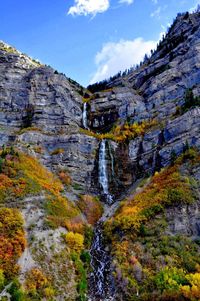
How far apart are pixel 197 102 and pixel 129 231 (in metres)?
37.1

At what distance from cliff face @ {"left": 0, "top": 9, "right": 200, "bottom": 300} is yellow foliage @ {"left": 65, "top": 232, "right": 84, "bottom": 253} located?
102cm

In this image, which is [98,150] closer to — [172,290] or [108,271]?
[108,271]

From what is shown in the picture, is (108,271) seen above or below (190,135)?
below

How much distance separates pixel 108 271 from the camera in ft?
149

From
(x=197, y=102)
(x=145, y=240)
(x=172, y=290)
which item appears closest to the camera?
(x=172, y=290)

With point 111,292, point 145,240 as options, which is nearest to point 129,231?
point 145,240

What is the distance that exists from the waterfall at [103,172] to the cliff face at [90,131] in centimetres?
59

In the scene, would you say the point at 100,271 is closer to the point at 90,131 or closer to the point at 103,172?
the point at 103,172

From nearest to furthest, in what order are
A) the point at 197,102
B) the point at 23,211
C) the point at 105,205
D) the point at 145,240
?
the point at 145,240
the point at 23,211
the point at 105,205
the point at 197,102

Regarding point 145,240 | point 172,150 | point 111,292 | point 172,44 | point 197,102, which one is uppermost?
point 172,44

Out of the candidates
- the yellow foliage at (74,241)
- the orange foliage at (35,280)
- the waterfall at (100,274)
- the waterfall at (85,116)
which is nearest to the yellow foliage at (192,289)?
the waterfall at (100,274)

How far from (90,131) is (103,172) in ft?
60.0

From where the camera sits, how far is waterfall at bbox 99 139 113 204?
225 feet

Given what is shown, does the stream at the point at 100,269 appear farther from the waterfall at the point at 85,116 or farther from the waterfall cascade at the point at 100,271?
the waterfall at the point at 85,116
